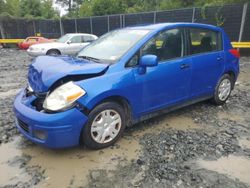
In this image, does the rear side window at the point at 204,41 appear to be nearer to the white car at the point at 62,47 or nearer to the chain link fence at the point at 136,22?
the white car at the point at 62,47

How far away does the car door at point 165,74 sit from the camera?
12.9 feet

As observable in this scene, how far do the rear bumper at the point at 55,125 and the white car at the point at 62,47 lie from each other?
1042cm

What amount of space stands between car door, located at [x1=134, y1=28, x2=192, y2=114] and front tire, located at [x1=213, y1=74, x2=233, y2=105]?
1057 millimetres

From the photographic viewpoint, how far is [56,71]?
3455 mm

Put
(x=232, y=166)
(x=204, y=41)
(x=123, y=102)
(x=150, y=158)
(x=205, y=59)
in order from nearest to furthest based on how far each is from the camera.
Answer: (x=232, y=166) < (x=150, y=158) < (x=123, y=102) < (x=205, y=59) < (x=204, y=41)

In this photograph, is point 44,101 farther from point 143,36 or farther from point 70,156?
point 143,36

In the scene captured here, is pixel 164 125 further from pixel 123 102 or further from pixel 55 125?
pixel 55 125

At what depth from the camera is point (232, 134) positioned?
4.18 m

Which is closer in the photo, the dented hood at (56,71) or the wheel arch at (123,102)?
the dented hood at (56,71)

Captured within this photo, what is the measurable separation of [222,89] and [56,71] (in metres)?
3.51

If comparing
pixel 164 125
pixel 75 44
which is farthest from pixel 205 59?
pixel 75 44

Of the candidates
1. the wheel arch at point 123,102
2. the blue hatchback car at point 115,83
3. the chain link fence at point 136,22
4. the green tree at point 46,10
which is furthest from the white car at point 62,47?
the green tree at point 46,10

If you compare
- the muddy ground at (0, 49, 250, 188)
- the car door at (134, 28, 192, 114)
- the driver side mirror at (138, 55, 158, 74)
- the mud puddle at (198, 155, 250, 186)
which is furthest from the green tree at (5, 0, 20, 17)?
the mud puddle at (198, 155, 250, 186)

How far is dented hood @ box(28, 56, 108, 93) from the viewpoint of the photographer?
Result: 11.1 feet
